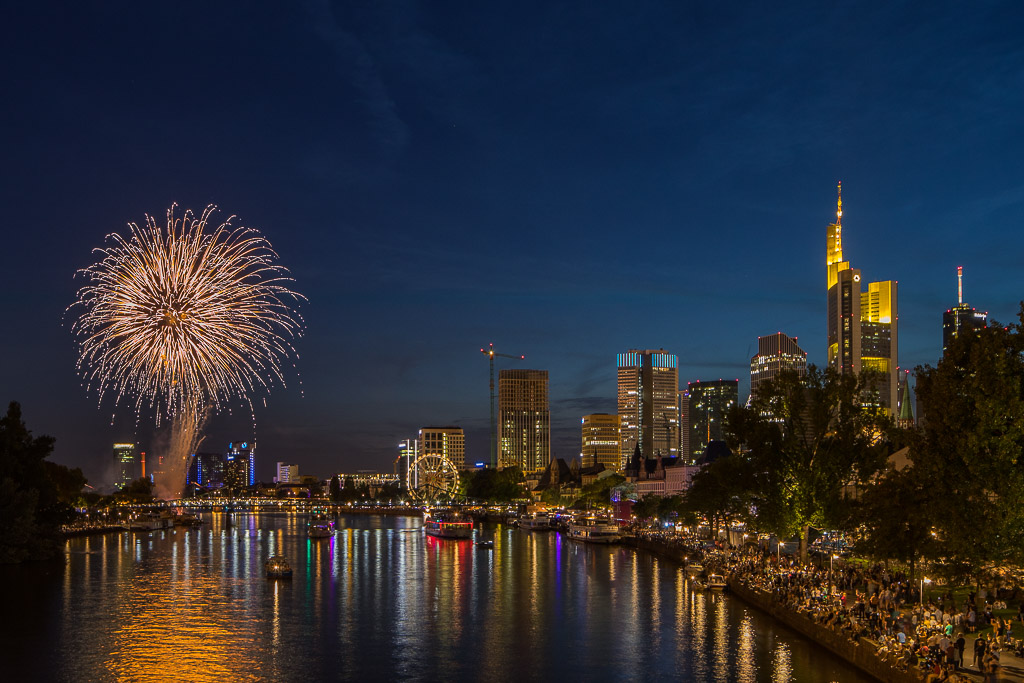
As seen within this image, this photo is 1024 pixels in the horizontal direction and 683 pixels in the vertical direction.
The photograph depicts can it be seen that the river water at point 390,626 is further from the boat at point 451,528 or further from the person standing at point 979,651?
the boat at point 451,528

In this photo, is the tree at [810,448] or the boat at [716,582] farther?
the boat at [716,582]

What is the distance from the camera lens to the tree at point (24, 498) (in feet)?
270

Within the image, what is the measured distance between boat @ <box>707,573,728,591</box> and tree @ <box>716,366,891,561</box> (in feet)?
15.6

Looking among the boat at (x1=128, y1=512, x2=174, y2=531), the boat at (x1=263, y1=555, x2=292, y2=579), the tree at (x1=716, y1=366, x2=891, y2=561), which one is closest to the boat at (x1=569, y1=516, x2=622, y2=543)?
the boat at (x1=263, y1=555, x2=292, y2=579)

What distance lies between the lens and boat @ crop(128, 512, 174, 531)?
169m

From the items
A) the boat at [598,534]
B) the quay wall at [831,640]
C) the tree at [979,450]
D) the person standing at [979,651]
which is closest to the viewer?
the person standing at [979,651]

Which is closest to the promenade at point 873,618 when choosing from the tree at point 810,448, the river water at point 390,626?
the river water at point 390,626

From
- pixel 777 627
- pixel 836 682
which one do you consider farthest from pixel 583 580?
pixel 836 682

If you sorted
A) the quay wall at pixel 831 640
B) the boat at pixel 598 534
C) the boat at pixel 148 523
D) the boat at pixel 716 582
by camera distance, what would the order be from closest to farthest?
the quay wall at pixel 831 640 < the boat at pixel 716 582 < the boat at pixel 598 534 < the boat at pixel 148 523

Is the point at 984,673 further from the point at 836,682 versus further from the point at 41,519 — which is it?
the point at 41,519

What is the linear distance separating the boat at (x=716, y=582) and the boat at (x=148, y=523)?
131 metres

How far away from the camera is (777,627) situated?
4994cm

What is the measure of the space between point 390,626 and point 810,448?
31.4 meters

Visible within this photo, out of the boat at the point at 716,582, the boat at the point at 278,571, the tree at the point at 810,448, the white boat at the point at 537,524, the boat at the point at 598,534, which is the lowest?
the white boat at the point at 537,524
